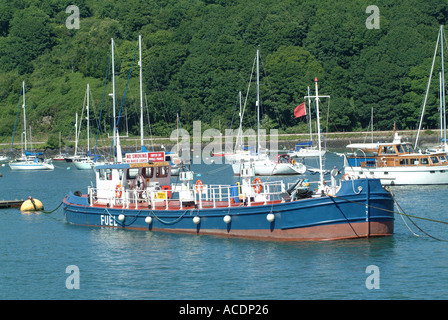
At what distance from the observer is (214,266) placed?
1194 inches

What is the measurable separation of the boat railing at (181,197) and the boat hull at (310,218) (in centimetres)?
71

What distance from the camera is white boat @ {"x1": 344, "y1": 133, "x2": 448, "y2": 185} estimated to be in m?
58.9

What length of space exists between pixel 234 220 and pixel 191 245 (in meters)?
2.22

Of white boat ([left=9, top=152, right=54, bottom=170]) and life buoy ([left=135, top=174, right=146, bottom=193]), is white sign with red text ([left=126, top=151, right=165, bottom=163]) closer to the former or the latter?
life buoy ([left=135, top=174, right=146, bottom=193])

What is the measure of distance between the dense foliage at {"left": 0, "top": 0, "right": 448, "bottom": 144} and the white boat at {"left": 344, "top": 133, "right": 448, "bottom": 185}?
58.5 m

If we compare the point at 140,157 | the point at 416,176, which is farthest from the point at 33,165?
the point at 140,157

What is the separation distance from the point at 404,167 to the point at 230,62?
89.8 metres

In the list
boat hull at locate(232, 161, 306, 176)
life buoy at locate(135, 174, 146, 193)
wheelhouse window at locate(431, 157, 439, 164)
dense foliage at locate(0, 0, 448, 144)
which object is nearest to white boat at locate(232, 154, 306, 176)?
boat hull at locate(232, 161, 306, 176)

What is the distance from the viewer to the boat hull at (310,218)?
103 ft

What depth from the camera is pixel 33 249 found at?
35.9 metres

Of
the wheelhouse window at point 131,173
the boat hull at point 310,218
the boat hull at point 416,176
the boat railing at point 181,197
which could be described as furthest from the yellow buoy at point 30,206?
the boat hull at point 416,176

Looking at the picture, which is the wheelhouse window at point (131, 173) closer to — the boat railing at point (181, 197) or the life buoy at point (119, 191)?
the life buoy at point (119, 191)
